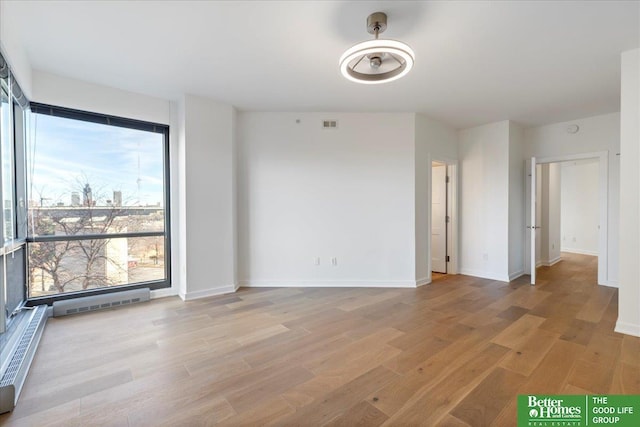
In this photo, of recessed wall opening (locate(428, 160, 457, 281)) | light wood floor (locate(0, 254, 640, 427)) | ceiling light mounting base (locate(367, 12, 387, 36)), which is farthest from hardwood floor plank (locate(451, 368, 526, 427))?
recessed wall opening (locate(428, 160, 457, 281))

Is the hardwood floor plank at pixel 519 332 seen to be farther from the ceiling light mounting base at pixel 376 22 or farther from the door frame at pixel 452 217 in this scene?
the ceiling light mounting base at pixel 376 22

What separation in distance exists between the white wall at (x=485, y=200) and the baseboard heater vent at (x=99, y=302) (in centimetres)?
537

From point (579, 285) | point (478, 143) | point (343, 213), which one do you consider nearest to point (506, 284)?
point (579, 285)

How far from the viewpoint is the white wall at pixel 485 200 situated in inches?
192

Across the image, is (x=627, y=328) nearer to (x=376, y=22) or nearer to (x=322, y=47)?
(x=376, y=22)

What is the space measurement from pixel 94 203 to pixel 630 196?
19.5 feet

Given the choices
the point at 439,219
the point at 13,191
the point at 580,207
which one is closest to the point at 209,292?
the point at 13,191

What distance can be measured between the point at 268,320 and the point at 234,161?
2.39m

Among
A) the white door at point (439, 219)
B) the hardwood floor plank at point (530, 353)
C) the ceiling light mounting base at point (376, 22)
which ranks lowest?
the hardwood floor plank at point (530, 353)

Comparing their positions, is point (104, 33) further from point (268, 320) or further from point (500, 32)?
point (500, 32)

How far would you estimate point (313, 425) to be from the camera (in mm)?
1631

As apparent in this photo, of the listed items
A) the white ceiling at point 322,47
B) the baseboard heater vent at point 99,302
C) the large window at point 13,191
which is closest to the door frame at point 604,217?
the white ceiling at point 322,47

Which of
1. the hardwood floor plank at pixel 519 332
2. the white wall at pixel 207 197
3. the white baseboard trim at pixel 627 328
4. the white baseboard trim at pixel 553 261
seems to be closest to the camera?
the hardwood floor plank at pixel 519 332

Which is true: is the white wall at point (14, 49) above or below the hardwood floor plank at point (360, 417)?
above
